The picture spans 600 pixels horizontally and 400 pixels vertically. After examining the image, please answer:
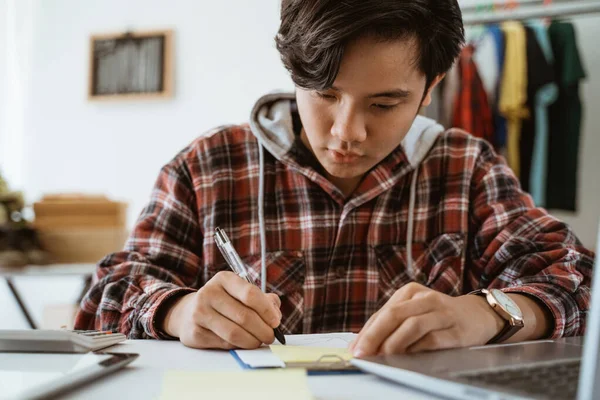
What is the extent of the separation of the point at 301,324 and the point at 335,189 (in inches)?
10.0

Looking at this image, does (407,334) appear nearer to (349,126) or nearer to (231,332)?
(231,332)

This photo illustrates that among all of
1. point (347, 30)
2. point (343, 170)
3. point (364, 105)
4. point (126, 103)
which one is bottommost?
A: point (343, 170)

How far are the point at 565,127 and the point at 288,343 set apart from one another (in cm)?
199

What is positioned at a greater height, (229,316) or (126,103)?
(126,103)

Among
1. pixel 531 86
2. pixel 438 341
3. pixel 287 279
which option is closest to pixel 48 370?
pixel 438 341

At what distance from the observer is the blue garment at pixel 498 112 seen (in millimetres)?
2414

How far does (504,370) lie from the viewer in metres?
0.55

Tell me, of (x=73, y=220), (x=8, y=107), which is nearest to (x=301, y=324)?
(x=73, y=220)

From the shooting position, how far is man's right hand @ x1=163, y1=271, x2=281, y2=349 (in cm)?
72

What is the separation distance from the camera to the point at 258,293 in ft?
2.37

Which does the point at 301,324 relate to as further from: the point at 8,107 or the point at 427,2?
the point at 8,107

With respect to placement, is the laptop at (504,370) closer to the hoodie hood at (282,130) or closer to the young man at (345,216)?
the young man at (345,216)

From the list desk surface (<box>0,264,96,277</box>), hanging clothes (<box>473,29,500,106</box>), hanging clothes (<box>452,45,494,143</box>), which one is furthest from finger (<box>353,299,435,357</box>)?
hanging clothes (<box>473,29,500,106</box>)

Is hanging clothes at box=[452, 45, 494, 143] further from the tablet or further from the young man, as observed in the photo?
the tablet
